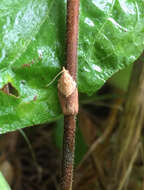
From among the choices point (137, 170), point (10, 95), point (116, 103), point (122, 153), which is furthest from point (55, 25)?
point (116, 103)

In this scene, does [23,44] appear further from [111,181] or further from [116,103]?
[116,103]

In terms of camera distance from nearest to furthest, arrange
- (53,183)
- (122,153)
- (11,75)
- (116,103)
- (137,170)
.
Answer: (11,75), (122,153), (137,170), (53,183), (116,103)

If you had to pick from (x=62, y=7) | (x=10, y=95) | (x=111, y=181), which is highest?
(x=62, y=7)

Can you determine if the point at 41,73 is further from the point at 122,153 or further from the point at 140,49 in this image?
the point at 122,153

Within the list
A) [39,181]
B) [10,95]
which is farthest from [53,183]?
[10,95]

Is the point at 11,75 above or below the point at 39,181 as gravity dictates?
above

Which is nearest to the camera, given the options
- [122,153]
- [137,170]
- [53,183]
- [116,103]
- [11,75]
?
[11,75]

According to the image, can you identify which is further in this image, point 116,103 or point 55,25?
point 116,103
